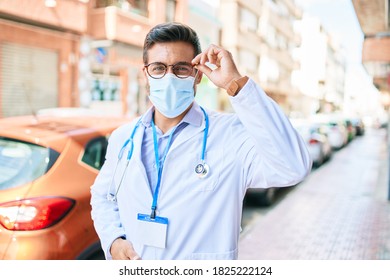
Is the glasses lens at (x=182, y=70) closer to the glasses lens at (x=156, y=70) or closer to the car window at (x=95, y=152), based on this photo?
the glasses lens at (x=156, y=70)

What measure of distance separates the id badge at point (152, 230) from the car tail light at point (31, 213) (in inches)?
27.9

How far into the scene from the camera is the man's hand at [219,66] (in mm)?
1353

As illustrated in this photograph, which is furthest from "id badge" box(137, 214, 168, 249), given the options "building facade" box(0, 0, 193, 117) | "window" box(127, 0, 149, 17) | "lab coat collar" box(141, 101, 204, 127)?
"window" box(127, 0, 149, 17)

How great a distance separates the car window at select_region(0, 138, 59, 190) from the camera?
2146mm

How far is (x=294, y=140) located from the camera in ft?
4.21

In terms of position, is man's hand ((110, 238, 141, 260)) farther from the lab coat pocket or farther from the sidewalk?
the sidewalk

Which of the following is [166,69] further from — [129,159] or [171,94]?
[129,159]

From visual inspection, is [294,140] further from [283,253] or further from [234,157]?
[283,253]

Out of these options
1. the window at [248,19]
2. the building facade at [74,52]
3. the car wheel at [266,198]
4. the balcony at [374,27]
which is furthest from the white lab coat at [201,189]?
the window at [248,19]

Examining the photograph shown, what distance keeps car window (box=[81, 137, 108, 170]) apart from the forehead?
1.20 metres

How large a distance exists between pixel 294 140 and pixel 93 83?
6.21m

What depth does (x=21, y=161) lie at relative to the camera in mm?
2232
